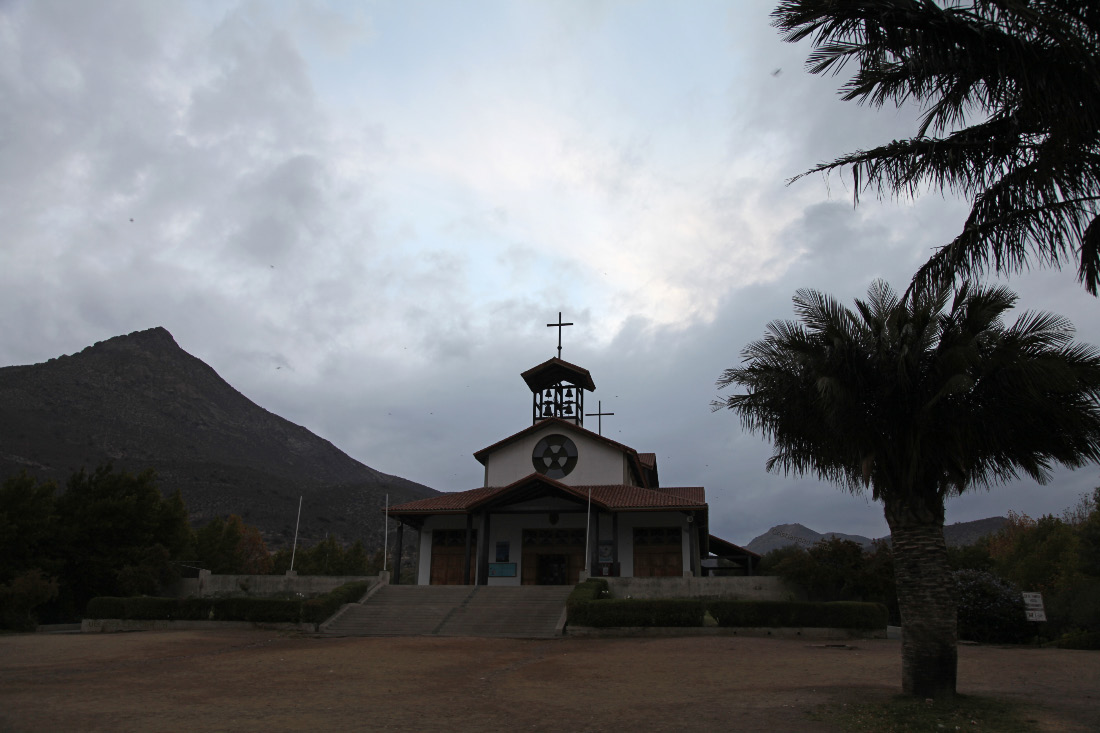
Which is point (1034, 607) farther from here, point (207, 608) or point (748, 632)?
point (207, 608)

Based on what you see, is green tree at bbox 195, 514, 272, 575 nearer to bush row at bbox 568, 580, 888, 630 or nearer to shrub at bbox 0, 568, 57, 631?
shrub at bbox 0, 568, 57, 631

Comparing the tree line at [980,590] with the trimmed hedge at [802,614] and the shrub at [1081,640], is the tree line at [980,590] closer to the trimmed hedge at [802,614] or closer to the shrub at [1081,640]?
the shrub at [1081,640]

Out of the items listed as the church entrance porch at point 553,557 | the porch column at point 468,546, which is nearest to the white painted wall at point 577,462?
the church entrance porch at point 553,557

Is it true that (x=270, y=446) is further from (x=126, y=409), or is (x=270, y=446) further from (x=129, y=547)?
(x=129, y=547)

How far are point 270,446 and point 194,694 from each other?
6162 inches

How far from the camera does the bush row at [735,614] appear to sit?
21328mm

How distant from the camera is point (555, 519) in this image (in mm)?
32188

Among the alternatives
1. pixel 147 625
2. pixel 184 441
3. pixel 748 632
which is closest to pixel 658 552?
pixel 748 632

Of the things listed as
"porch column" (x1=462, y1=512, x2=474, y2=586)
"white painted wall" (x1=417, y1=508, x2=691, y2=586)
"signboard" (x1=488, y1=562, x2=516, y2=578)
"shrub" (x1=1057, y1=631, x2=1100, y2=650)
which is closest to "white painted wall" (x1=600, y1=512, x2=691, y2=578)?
"white painted wall" (x1=417, y1=508, x2=691, y2=586)

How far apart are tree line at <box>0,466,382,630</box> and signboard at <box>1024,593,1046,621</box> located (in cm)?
2984

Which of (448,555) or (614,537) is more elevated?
(614,537)

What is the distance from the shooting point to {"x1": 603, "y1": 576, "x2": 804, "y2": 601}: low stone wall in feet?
82.2

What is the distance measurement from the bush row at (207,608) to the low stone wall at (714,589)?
1032cm

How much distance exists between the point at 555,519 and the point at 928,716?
23973 millimetres
